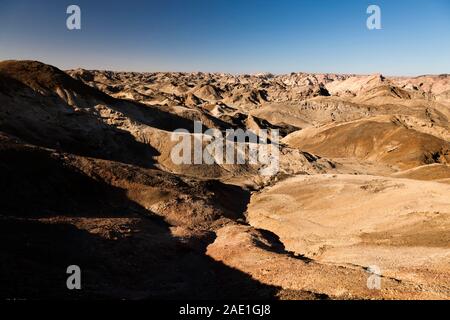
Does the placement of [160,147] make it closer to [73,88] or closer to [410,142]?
[73,88]

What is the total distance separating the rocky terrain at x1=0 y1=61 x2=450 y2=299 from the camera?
18969 mm

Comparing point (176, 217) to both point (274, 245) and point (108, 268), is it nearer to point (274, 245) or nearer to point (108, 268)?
Result: point (274, 245)

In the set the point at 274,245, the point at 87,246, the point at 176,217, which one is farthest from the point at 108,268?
the point at 176,217

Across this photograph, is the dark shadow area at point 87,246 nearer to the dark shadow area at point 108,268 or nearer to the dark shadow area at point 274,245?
the dark shadow area at point 108,268

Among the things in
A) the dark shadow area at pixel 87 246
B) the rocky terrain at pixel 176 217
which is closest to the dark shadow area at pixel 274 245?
the rocky terrain at pixel 176 217

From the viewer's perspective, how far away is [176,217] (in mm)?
32969

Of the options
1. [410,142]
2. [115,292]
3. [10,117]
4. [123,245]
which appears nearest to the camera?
[115,292]

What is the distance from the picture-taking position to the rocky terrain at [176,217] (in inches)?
747

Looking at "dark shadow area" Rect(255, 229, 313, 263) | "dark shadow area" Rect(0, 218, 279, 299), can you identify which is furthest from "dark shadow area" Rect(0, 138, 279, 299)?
"dark shadow area" Rect(255, 229, 313, 263)

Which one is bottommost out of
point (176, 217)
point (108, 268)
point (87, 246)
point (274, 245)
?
point (274, 245)

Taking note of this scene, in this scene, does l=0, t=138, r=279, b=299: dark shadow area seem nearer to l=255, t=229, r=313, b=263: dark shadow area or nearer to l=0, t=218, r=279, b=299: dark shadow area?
l=0, t=218, r=279, b=299: dark shadow area
